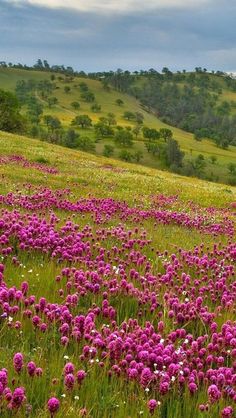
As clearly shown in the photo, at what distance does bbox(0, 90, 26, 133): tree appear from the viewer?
89.7 m

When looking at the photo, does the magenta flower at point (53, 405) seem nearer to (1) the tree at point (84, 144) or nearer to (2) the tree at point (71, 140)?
(2) the tree at point (71, 140)

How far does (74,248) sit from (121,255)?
131 centimetres

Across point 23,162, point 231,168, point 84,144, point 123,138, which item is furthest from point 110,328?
point 123,138

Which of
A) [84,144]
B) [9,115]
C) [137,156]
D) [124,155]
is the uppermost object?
[9,115]

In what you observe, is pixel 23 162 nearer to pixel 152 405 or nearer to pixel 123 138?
pixel 152 405

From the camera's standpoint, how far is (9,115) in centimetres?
9019

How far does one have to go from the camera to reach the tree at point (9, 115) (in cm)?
8969

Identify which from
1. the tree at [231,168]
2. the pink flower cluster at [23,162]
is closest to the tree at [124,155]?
the tree at [231,168]

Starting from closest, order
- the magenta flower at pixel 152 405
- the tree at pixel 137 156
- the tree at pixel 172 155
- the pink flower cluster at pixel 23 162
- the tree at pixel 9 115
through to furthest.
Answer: the magenta flower at pixel 152 405
the pink flower cluster at pixel 23 162
the tree at pixel 9 115
the tree at pixel 137 156
the tree at pixel 172 155

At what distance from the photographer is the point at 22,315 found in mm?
5684

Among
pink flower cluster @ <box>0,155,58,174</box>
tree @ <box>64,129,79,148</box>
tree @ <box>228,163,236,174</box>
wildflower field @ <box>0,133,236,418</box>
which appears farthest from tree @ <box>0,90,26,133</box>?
tree @ <box>228,163,236,174</box>

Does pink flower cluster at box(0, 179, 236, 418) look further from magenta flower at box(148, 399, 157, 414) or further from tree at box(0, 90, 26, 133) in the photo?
tree at box(0, 90, 26, 133)

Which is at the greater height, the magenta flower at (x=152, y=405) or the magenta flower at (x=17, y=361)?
the magenta flower at (x=17, y=361)

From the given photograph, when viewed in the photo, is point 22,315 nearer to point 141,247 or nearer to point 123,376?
point 123,376
